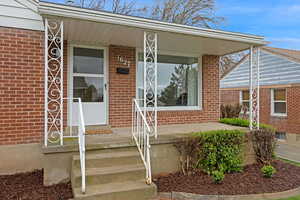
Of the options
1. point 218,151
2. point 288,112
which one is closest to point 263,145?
point 218,151

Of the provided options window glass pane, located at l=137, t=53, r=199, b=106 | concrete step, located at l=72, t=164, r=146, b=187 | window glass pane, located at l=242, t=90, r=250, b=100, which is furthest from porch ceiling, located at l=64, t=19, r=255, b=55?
window glass pane, located at l=242, t=90, r=250, b=100

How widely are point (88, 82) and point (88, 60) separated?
0.60 meters

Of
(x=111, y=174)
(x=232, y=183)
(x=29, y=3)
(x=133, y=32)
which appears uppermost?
(x=29, y=3)

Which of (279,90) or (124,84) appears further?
(279,90)

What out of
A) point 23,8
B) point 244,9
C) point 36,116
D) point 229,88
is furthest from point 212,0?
point 36,116

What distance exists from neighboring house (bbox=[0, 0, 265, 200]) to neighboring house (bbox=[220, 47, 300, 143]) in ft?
17.4

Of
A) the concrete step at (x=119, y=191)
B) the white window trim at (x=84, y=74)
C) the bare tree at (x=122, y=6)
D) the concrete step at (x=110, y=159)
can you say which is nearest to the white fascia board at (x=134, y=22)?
the white window trim at (x=84, y=74)

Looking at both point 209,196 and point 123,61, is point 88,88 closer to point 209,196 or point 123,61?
point 123,61

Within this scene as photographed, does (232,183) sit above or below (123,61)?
below

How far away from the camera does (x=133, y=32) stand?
470 centimetres

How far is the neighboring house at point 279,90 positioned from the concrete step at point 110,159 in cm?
893

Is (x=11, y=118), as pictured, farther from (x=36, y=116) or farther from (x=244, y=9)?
(x=244, y=9)

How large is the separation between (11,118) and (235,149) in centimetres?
491

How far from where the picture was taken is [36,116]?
452 cm
